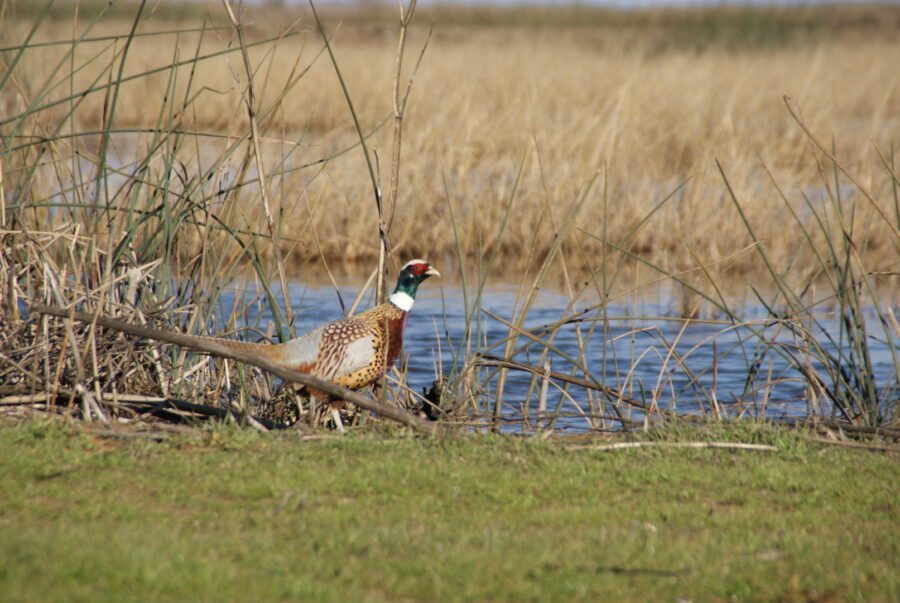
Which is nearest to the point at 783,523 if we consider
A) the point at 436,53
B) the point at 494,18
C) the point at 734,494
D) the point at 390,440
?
the point at 734,494

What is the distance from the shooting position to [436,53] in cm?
2283

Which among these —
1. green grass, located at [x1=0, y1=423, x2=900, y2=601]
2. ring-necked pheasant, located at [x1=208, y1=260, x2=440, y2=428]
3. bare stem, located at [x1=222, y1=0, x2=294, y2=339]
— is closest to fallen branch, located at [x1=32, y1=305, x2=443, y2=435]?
green grass, located at [x1=0, y1=423, x2=900, y2=601]

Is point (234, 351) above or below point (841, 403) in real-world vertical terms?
above

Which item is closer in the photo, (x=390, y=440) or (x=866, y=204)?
(x=390, y=440)

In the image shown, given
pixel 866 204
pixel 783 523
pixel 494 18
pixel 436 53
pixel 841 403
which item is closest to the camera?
pixel 783 523

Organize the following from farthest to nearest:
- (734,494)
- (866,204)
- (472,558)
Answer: (866,204)
(734,494)
(472,558)

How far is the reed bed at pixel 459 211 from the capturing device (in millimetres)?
5832

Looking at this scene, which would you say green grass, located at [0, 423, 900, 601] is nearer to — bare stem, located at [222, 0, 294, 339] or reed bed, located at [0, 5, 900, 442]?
reed bed, located at [0, 5, 900, 442]

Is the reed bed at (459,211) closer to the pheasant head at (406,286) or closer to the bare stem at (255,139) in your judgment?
the bare stem at (255,139)

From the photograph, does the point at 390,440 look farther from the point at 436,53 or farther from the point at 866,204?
the point at 436,53

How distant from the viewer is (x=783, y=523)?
4.24 metres

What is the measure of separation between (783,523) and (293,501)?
1.79 meters

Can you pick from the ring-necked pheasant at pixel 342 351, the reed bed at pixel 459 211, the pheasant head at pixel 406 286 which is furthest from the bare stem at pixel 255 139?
the pheasant head at pixel 406 286

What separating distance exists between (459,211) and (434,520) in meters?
7.82
